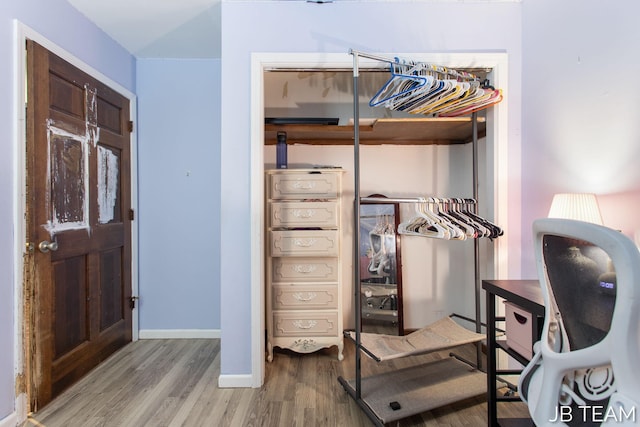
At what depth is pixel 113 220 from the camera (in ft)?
8.00

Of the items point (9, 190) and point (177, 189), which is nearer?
point (9, 190)

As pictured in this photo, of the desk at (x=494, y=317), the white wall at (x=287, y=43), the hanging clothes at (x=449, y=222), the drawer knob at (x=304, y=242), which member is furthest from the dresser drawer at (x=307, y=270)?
the desk at (x=494, y=317)

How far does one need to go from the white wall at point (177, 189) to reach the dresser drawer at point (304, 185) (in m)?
0.71

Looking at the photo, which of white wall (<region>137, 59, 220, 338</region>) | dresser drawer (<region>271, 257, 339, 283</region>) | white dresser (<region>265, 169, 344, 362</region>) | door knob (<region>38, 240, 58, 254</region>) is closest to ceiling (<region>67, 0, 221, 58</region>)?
white wall (<region>137, 59, 220, 338</region>)

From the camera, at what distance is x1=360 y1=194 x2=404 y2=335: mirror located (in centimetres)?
267

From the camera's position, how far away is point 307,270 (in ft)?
7.59

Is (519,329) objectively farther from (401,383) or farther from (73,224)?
(73,224)

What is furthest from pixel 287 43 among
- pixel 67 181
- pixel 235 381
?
pixel 235 381

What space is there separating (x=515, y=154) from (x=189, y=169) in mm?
2418

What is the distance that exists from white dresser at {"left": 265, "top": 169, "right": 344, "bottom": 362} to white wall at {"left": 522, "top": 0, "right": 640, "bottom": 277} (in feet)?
4.03

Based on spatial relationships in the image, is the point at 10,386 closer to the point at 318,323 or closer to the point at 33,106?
the point at 33,106

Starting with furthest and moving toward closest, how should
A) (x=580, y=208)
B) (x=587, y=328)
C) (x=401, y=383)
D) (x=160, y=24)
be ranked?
(x=160, y=24)
(x=401, y=383)
(x=580, y=208)
(x=587, y=328)

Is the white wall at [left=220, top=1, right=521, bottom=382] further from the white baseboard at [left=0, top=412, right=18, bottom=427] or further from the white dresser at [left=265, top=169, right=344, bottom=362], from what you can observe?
the white baseboard at [left=0, top=412, right=18, bottom=427]

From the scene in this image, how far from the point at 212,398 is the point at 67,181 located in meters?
1.57
